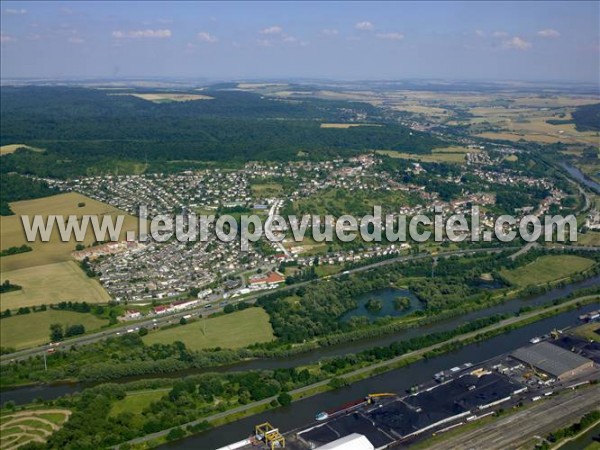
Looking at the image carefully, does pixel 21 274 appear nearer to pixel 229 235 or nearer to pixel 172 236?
pixel 172 236

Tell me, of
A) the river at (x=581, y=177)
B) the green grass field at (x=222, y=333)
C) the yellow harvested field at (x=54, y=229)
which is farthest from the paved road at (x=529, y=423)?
the river at (x=581, y=177)

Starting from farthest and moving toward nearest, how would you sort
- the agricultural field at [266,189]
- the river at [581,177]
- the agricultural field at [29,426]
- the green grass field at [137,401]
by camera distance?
1. the river at [581,177]
2. the agricultural field at [266,189]
3. the green grass field at [137,401]
4. the agricultural field at [29,426]

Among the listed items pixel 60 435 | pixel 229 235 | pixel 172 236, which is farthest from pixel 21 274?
pixel 60 435

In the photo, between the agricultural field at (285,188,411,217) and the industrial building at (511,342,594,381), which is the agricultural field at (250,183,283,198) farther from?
the industrial building at (511,342,594,381)

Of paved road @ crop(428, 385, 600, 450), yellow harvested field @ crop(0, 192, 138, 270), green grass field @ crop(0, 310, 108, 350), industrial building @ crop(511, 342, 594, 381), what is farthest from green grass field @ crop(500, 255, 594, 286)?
yellow harvested field @ crop(0, 192, 138, 270)

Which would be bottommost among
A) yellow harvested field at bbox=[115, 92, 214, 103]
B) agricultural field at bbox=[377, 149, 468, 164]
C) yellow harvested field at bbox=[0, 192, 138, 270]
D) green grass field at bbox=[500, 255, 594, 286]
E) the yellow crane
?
the yellow crane

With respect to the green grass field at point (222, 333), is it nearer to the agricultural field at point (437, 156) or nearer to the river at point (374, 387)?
the river at point (374, 387)

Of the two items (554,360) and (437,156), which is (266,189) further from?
(554,360)
